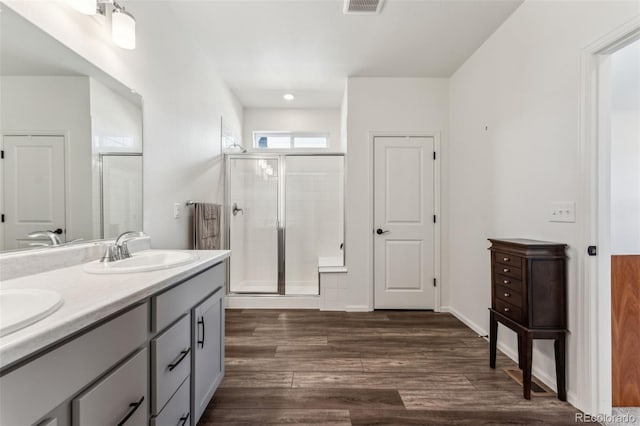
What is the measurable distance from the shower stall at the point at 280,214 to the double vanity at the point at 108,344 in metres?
2.20

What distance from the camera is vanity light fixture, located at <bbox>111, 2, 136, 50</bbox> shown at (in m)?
1.53

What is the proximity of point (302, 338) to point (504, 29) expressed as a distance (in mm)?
3150

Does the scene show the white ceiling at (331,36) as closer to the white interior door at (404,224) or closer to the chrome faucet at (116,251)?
the white interior door at (404,224)

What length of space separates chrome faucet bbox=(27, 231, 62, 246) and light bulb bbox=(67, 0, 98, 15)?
1009mm

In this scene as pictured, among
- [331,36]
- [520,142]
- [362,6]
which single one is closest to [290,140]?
[331,36]

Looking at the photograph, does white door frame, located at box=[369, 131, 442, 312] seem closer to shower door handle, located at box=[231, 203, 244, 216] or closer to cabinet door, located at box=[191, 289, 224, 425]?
shower door handle, located at box=[231, 203, 244, 216]

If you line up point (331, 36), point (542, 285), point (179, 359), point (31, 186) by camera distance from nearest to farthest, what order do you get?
point (31, 186) → point (179, 359) → point (542, 285) → point (331, 36)

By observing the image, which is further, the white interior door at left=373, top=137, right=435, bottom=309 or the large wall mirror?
the white interior door at left=373, top=137, right=435, bottom=309

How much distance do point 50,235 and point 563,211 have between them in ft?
8.92

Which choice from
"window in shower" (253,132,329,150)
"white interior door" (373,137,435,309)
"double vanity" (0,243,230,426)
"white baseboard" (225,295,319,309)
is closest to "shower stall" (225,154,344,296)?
"white baseboard" (225,295,319,309)

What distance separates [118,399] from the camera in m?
0.89

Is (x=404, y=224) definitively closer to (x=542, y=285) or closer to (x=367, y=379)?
(x=542, y=285)

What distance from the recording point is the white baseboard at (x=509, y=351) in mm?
1791

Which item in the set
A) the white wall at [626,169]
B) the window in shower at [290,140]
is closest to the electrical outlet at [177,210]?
the window in shower at [290,140]
